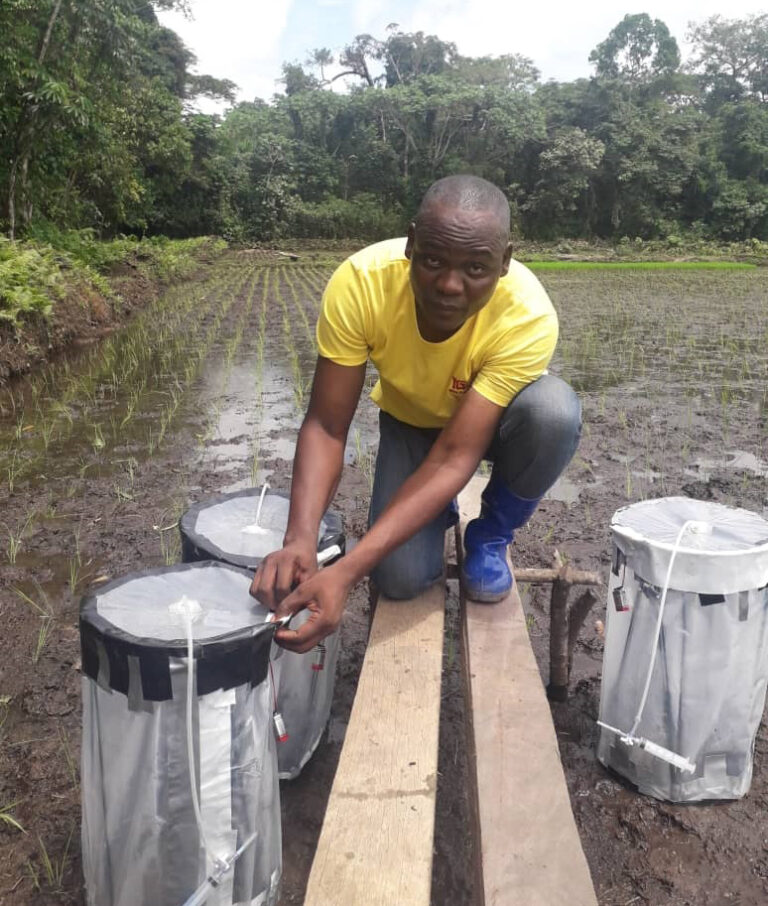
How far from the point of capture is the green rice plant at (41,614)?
201 centimetres

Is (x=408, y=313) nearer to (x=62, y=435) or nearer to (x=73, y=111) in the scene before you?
(x=62, y=435)

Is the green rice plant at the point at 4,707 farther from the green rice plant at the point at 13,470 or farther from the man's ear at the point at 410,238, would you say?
the green rice plant at the point at 13,470

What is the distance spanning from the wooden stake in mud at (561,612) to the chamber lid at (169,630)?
0.91m

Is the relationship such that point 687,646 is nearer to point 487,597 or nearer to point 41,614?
point 487,597

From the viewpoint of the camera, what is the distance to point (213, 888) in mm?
1078

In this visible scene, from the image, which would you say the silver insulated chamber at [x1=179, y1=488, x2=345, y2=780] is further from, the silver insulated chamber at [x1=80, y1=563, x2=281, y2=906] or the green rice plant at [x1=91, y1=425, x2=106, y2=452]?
the green rice plant at [x1=91, y1=425, x2=106, y2=452]

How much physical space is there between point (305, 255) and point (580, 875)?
2662 cm

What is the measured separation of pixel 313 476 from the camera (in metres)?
1.57

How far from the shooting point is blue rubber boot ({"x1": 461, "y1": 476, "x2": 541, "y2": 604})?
1739 millimetres

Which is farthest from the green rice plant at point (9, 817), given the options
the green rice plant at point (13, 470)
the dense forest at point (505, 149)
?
the dense forest at point (505, 149)

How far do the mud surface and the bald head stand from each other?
1.22 meters

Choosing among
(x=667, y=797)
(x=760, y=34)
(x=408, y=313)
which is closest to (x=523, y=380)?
(x=408, y=313)

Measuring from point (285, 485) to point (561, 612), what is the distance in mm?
1803

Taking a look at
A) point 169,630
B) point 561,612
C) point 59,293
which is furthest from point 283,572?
point 59,293
